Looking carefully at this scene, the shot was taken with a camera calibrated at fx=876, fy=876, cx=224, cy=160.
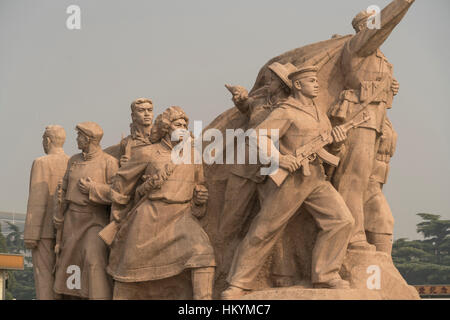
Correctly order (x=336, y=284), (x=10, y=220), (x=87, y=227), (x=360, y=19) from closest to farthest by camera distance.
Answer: (x=336, y=284)
(x=360, y=19)
(x=87, y=227)
(x=10, y=220)

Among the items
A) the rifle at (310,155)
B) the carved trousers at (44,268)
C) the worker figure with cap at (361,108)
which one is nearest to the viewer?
the rifle at (310,155)

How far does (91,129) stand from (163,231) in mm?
1835

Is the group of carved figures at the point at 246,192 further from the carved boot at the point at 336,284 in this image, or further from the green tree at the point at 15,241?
the green tree at the point at 15,241

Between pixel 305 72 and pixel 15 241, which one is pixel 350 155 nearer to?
pixel 305 72

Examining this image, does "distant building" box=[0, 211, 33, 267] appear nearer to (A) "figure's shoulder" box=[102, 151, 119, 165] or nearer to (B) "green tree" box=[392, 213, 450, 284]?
(B) "green tree" box=[392, 213, 450, 284]

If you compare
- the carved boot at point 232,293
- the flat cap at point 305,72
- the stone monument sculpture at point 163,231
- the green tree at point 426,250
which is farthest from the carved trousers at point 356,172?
the green tree at point 426,250

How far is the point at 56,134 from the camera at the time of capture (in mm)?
12180

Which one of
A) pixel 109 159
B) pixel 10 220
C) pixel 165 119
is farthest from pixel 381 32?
pixel 10 220

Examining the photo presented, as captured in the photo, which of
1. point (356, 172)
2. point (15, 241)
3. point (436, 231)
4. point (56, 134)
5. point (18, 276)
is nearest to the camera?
point (356, 172)

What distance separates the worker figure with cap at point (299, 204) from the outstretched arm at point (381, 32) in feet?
2.13

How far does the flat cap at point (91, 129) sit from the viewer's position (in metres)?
11.2

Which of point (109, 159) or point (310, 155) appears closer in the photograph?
point (310, 155)
